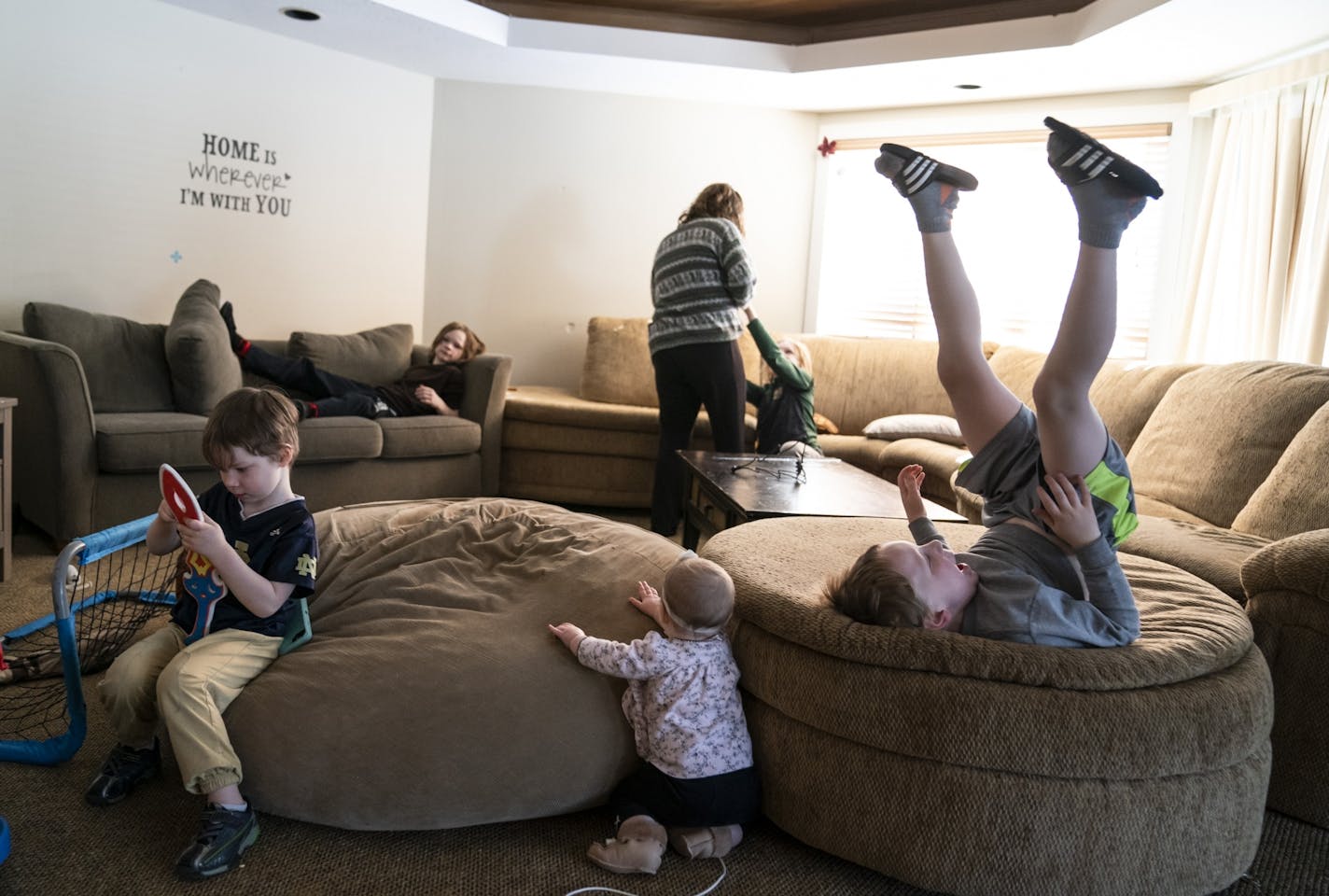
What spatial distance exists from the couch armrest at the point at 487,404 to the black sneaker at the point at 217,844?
9.92 feet

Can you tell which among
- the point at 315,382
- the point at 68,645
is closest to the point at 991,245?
the point at 315,382

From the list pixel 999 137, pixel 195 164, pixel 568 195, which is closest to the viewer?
pixel 195 164

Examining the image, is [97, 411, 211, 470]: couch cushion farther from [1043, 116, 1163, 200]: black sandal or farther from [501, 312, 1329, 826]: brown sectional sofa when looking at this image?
[1043, 116, 1163, 200]: black sandal

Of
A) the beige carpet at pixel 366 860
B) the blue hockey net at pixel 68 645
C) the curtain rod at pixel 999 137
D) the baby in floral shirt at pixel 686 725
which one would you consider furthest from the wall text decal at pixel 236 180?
the baby in floral shirt at pixel 686 725

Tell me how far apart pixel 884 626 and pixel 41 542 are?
123 inches

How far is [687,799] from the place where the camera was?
1.71 m

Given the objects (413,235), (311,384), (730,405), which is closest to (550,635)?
(730,405)

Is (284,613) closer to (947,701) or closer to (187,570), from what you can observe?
(187,570)

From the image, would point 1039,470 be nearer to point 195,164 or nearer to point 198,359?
point 198,359

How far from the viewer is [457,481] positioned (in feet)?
14.7

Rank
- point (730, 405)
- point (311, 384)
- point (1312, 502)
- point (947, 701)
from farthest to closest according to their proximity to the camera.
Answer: point (311, 384)
point (730, 405)
point (1312, 502)
point (947, 701)

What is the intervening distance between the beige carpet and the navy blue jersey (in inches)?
13.0

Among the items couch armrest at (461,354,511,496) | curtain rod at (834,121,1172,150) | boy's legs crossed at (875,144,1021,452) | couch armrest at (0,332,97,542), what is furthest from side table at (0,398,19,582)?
curtain rod at (834,121,1172,150)

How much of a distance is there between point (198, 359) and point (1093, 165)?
328 centimetres
